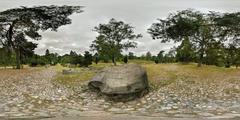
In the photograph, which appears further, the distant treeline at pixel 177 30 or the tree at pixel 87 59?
the tree at pixel 87 59

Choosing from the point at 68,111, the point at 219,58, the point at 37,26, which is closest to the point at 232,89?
the point at 68,111

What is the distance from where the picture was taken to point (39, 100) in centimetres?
1847

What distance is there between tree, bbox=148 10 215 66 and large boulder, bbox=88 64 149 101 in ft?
43.9

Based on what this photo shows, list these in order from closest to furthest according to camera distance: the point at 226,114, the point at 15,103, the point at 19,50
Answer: the point at 226,114 < the point at 15,103 < the point at 19,50

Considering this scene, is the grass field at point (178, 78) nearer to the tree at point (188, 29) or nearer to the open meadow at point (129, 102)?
the open meadow at point (129, 102)

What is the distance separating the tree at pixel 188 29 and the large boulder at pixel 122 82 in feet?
43.9

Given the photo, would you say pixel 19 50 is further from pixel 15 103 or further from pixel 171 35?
pixel 15 103

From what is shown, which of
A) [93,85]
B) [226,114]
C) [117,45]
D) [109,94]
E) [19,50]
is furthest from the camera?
[117,45]

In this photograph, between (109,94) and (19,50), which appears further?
(19,50)

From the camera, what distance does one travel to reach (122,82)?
19.3 m

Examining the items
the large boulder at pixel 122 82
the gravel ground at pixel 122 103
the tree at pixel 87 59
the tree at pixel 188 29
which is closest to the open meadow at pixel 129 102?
the gravel ground at pixel 122 103

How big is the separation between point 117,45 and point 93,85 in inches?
846

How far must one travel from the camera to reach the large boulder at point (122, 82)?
18906mm

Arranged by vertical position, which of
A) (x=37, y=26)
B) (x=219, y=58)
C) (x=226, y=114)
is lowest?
(x=226, y=114)
